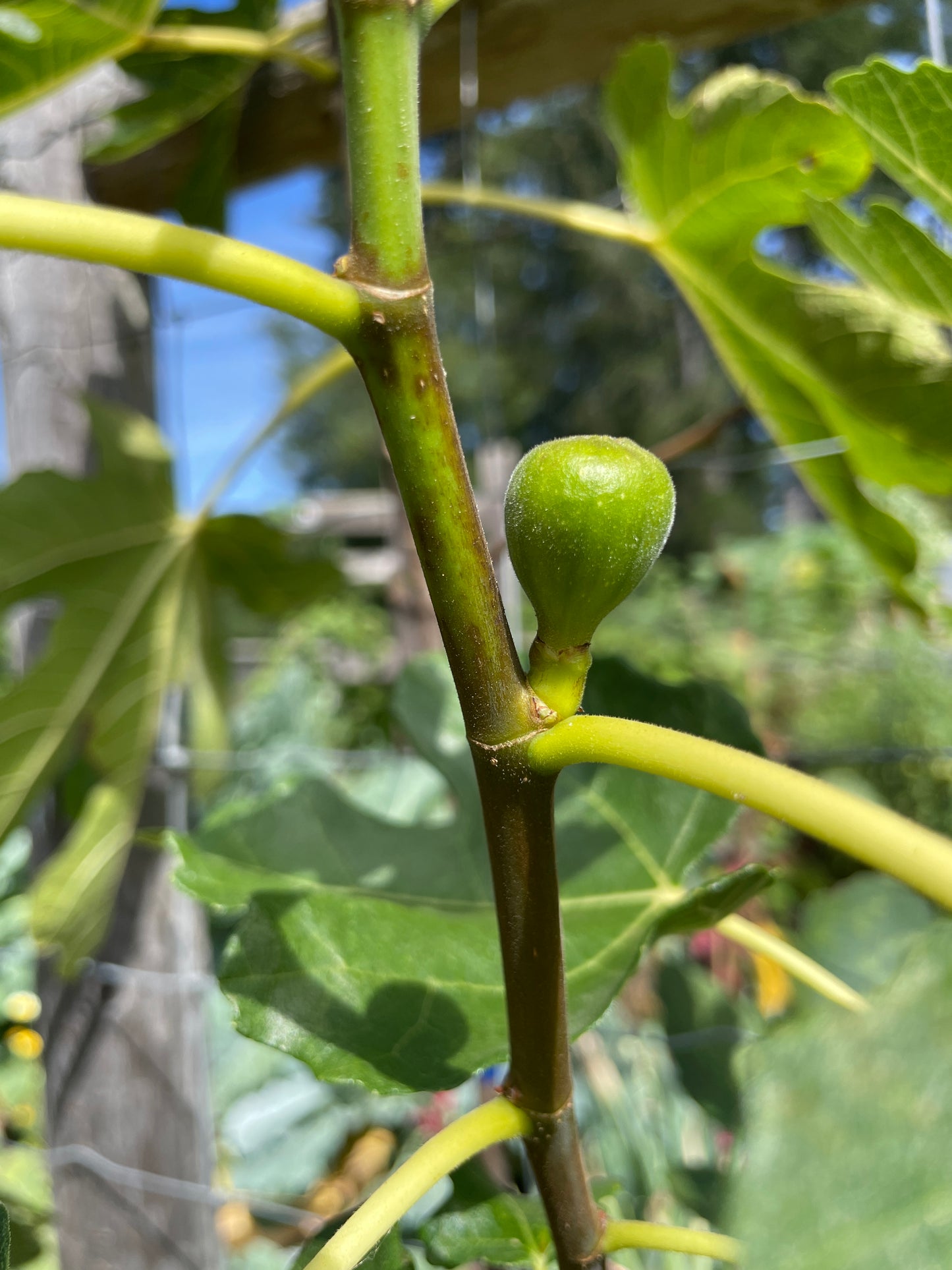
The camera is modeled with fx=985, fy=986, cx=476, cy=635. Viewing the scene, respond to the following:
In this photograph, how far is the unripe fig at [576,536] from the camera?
0.67 feet

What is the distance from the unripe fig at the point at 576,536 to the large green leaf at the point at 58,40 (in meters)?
0.39

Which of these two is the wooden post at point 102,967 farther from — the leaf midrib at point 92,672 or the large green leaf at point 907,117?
the large green leaf at point 907,117

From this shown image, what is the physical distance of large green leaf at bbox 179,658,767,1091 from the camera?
0.30m

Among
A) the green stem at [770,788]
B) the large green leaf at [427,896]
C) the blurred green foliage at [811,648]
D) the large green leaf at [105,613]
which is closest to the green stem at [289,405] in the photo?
the large green leaf at [105,613]

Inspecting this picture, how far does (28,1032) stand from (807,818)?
1.45m

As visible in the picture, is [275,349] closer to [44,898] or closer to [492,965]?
[44,898]

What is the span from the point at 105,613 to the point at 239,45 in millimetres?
393

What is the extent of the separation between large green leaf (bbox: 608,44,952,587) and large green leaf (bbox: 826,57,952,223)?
0.14 meters

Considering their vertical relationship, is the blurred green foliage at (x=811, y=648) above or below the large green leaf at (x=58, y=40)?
below

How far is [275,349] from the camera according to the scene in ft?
19.5

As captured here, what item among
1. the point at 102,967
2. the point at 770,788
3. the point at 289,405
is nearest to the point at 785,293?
the point at 289,405

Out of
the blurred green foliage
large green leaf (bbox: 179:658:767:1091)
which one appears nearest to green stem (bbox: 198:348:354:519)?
large green leaf (bbox: 179:658:767:1091)

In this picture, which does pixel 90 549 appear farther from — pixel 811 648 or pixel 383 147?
pixel 811 648

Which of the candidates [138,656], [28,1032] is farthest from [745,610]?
[138,656]
